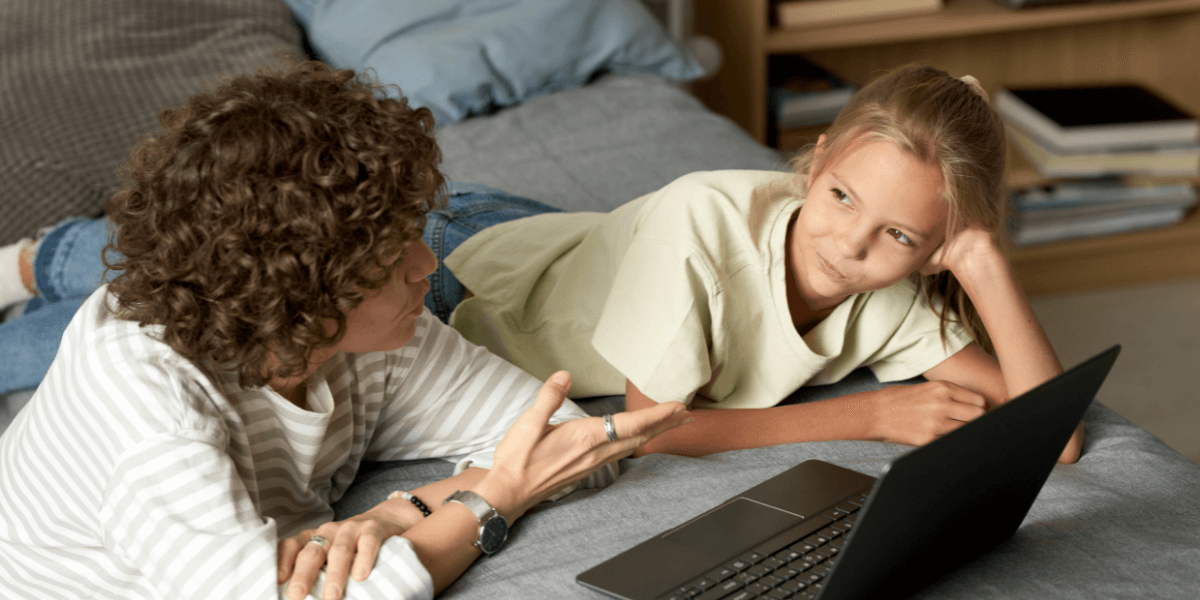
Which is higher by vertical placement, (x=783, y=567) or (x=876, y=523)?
(x=876, y=523)

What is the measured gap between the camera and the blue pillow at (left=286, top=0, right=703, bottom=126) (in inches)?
71.0

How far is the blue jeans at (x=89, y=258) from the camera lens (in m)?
1.21

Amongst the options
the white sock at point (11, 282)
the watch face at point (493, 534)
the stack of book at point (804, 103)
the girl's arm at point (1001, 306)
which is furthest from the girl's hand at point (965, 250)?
the stack of book at point (804, 103)

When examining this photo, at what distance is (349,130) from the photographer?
28.5 inches

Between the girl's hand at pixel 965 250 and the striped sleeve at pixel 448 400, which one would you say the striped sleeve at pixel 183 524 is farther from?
the girl's hand at pixel 965 250

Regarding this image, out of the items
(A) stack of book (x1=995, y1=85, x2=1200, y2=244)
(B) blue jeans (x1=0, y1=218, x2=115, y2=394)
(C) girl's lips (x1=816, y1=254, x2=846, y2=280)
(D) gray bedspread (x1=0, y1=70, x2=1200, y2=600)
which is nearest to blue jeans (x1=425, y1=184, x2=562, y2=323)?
(D) gray bedspread (x1=0, y1=70, x2=1200, y2=600)

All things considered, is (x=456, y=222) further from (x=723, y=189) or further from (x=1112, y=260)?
(x=1112, y=260)

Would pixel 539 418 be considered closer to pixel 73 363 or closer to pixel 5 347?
pixel 73 363

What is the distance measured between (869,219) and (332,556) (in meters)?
0.57

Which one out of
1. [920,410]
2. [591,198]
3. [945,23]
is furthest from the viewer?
[945,23]

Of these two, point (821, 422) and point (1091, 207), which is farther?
point (1091, 207)

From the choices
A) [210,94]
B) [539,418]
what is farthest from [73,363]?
[539,418]

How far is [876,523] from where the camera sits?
58 cm

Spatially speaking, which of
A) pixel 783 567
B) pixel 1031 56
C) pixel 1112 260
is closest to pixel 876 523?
pixel 783 567
